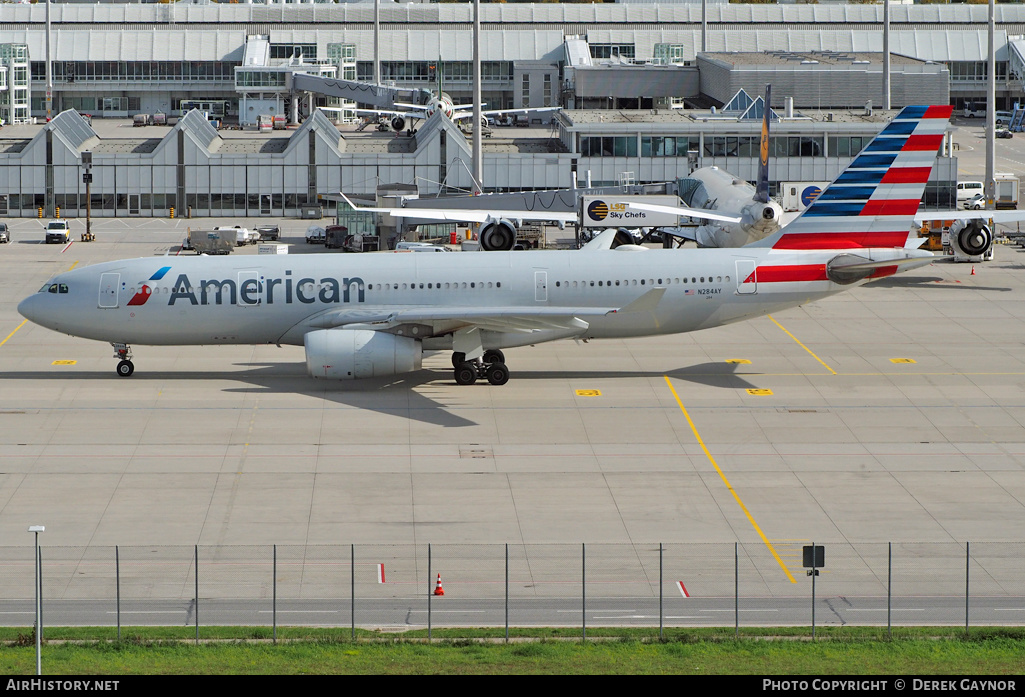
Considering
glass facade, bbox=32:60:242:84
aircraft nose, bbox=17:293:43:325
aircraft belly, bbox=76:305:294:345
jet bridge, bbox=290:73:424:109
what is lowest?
aircraft belly, bbox=76:305:294:345

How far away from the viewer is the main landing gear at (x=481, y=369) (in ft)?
153

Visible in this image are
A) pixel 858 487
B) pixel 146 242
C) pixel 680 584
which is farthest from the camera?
pixel 146 242

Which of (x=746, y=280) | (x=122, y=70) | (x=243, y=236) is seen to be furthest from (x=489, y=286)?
(x=122, y=70)

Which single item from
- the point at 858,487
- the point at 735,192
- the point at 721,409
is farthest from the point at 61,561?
the point at 735,192

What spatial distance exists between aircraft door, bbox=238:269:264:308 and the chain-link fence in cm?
1794

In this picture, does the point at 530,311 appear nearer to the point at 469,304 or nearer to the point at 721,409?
the point at 469,304

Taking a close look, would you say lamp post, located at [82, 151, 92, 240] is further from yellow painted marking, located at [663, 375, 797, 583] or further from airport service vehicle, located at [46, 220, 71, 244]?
yellow painted marking, located at [663, 375, 797, 583]

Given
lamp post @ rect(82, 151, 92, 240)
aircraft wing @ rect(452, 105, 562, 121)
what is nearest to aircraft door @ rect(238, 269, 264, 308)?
lamp post @ rect(82, 151, 92, 240)

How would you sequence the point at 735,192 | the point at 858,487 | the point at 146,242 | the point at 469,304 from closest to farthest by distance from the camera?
the point at 858,487, the point at 469,304, the point at 735,192, the point at 146,242

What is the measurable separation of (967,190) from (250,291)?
260 ft

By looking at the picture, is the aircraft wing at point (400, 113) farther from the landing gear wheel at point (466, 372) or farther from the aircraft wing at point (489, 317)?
the landing gear wheel at point (466, 372)

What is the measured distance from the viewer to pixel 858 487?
115 feet

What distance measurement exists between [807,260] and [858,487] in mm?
14617

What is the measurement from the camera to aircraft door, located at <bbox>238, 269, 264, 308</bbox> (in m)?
47.1
